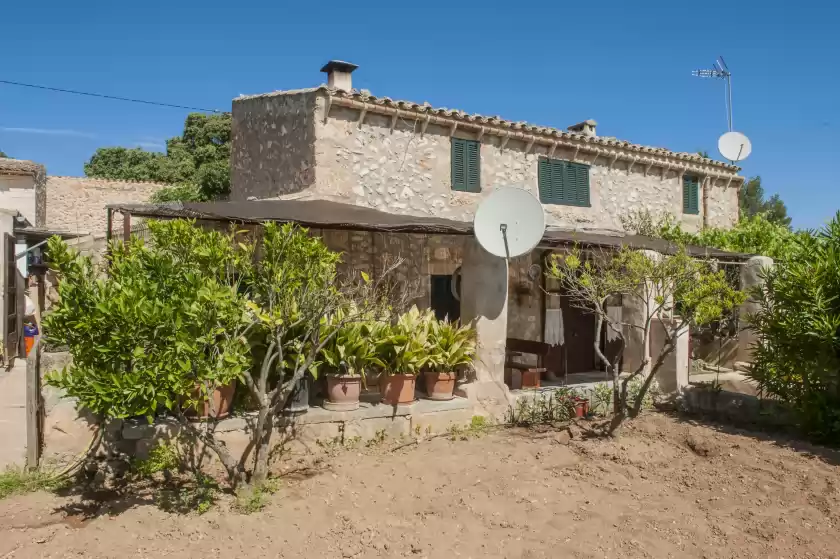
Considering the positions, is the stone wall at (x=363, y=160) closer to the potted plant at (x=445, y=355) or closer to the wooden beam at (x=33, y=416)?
the potted plant at (x=445, y=355)

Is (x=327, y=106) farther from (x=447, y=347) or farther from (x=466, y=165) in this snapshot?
(x=447, y=347)

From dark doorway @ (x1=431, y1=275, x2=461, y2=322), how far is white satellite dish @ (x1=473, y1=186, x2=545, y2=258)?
3.59 meters

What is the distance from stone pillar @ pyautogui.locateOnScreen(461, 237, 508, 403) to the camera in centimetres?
867

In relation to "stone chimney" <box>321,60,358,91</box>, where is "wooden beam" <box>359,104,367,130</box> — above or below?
below

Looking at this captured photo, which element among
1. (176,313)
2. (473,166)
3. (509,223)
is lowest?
(176,313)

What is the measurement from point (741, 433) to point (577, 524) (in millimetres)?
4075

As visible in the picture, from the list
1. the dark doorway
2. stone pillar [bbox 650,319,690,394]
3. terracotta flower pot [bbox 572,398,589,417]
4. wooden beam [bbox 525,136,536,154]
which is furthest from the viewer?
wooden beam [bbox 525,136,536,154]

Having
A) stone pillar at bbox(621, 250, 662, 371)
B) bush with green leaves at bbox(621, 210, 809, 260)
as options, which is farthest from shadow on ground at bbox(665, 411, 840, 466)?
bush with green leaves at bbox(621, 210, 809, 260)

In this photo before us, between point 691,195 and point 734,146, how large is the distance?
1.98m

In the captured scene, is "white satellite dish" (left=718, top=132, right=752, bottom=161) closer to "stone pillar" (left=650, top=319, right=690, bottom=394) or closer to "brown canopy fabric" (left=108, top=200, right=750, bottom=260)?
"brown canopy fabric" (left=108, top=200, right=750, bottom=260)

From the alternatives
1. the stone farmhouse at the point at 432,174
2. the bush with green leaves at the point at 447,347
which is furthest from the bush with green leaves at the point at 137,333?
the stone farmhouse at the point at 432,174

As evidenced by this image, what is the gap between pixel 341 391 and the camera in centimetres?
760

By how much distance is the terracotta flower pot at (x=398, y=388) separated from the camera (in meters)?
7.90

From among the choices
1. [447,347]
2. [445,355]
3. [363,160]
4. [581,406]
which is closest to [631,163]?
[363,160]
